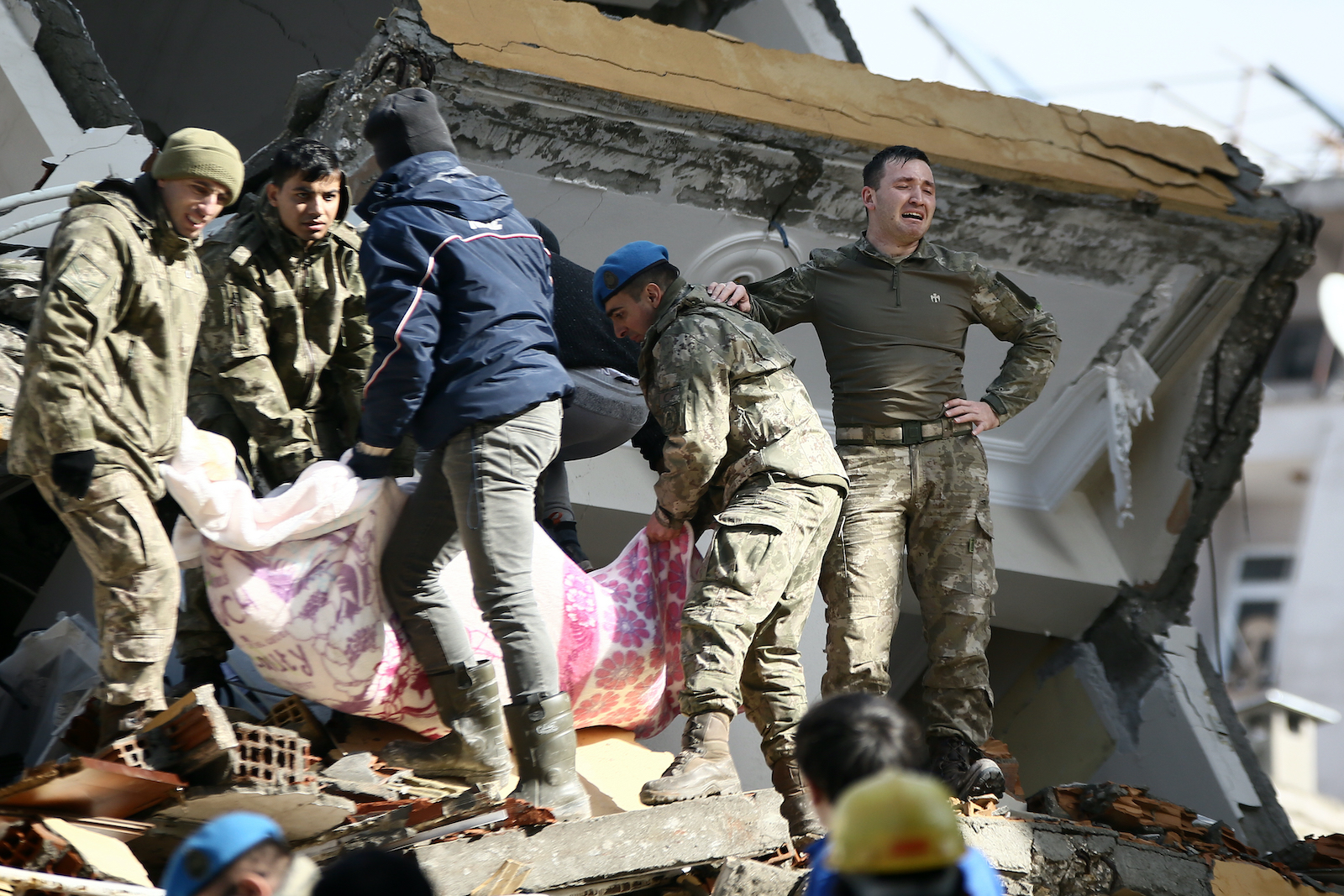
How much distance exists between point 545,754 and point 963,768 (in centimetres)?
131

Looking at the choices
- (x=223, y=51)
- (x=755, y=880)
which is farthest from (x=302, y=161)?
(x=223, y=51)

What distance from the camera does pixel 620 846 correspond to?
10.2ft

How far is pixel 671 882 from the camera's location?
323 cm

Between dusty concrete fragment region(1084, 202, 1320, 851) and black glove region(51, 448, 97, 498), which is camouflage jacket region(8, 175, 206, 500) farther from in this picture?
dusty concrete fragment region(1084, 202, 1320, 851)

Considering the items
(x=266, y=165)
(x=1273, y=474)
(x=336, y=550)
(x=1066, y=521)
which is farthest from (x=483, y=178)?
(x=1273, y=474)

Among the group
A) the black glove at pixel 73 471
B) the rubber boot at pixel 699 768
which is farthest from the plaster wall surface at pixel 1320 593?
the black glove at pixel 73 471

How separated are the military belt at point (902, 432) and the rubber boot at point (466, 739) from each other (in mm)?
1326

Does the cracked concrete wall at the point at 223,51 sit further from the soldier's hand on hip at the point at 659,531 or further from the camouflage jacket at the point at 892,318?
the soldier's hand on hip at the point at 659,531

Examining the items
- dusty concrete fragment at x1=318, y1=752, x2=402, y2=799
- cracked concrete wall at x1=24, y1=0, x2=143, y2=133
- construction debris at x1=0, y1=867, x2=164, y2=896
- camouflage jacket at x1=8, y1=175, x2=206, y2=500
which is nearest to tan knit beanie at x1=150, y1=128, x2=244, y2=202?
camouflage jacket at x1=8, y1=175, x2=206, y2=500

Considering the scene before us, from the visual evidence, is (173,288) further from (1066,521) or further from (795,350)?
(1066,521)

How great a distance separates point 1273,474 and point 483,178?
19.4 metres

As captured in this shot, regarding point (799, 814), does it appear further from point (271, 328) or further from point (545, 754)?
point (271, 328)

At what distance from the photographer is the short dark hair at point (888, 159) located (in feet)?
13.1

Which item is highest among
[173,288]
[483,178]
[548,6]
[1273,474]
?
[548,6]
